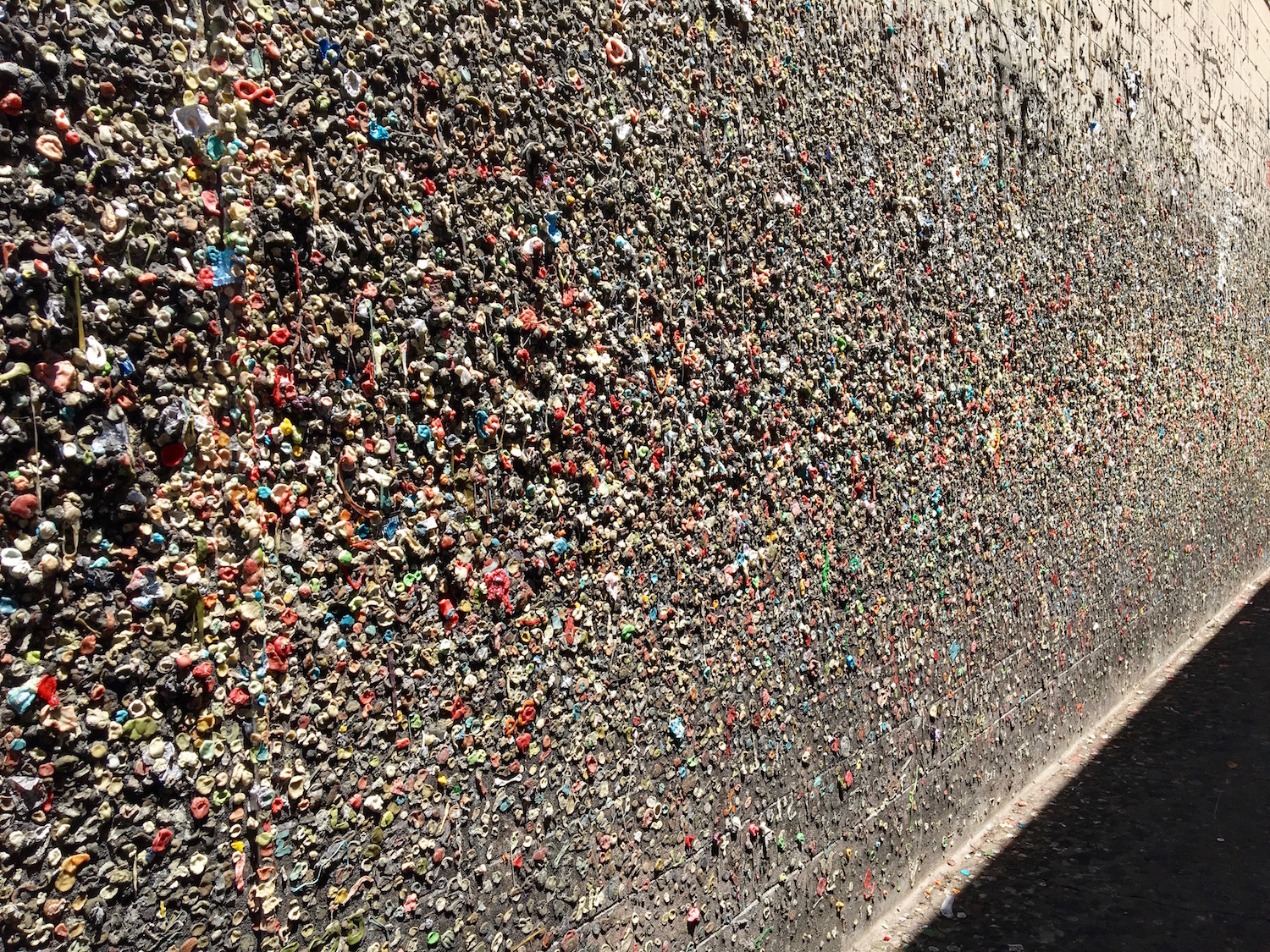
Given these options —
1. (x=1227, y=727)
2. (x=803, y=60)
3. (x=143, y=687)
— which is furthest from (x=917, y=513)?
(x=1227, y=727)

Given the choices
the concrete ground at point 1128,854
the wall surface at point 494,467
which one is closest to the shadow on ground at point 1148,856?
the concrete ground at point 1128,854

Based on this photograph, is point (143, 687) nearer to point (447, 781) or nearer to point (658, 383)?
point (447, 781)

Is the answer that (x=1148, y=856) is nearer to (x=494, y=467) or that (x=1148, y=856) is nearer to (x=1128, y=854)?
(x=1128, y=854)

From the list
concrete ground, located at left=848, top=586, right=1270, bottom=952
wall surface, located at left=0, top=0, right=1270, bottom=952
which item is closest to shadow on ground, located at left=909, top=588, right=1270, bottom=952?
concrete ground, located at left=848, top=586, right=1270, bottom=952

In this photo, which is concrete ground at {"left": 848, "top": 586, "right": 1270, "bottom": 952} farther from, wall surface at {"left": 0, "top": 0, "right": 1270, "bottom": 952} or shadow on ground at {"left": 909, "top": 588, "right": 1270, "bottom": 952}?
wall surface at {"left": 0, "top": 0, "right": 1270, "bottom": 952}

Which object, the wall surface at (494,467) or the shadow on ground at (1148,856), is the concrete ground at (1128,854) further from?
the wall surface at (494,467)

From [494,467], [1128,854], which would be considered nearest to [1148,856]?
[1128,854]
